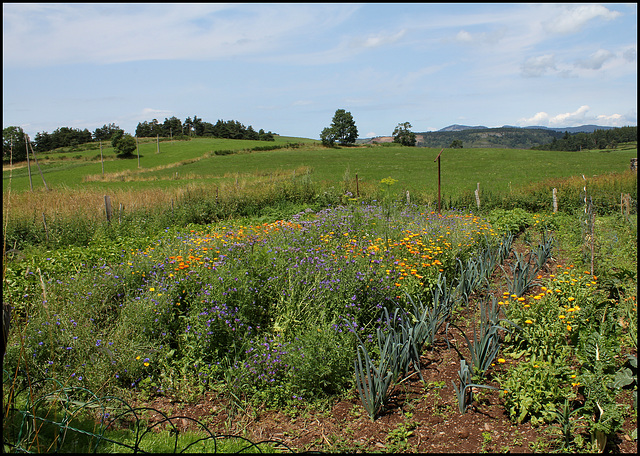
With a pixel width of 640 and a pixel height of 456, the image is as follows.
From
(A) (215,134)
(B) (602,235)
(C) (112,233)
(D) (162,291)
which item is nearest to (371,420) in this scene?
(D) (162,291)

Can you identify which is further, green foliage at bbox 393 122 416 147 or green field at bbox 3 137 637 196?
green foliage at bbox 393 122 416 147

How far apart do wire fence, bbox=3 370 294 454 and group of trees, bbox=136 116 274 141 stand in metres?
76.2

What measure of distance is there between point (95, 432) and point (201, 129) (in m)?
85.3

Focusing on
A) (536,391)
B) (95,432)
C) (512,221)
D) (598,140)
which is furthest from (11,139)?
(598,140)

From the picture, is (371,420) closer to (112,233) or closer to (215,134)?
(112,233)

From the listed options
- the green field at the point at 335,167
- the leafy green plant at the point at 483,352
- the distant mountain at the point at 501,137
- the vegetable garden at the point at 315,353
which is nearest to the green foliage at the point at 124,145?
the green field at the point at 335,167

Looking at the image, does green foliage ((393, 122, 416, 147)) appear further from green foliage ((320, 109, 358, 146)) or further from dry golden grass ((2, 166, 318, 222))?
dry golden grass ((2, 166, 318, 222))

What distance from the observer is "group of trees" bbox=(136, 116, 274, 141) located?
77.2 metres

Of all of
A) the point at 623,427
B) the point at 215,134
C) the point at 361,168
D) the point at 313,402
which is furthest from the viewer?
the point at 215,134

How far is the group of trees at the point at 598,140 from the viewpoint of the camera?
2418 inches

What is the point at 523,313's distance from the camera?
157 inches

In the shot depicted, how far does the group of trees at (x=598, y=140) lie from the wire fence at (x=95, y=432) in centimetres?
7044

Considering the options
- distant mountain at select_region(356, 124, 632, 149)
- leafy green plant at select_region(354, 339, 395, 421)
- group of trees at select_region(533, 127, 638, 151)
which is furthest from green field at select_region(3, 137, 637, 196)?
distant mountain at select_region(356, 124, 632, 149)

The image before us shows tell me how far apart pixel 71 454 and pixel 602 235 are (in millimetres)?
7678
